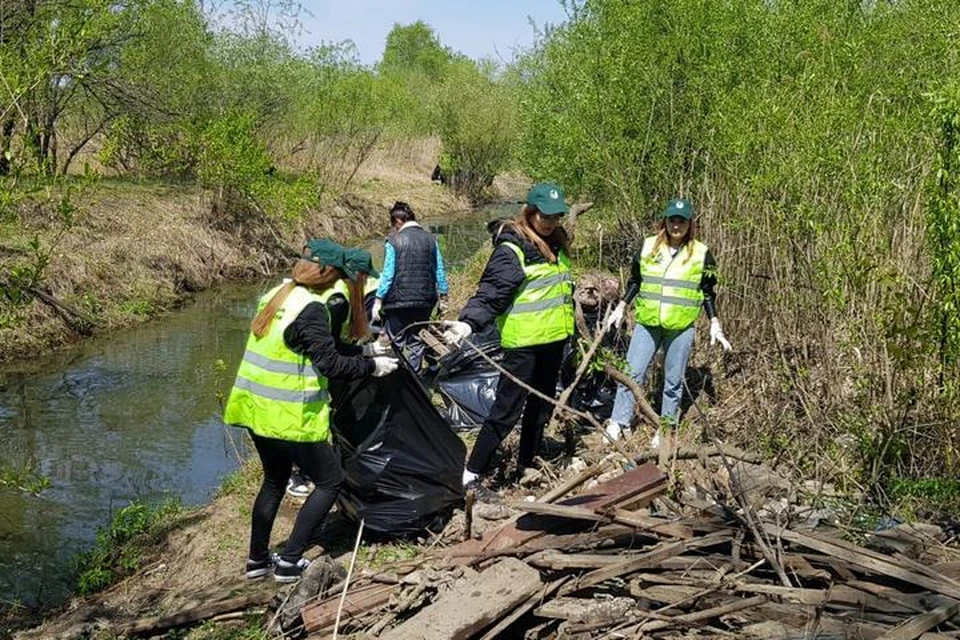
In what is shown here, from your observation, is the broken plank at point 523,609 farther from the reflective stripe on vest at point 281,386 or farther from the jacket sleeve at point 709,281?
the jacket sleeve at point 709,281

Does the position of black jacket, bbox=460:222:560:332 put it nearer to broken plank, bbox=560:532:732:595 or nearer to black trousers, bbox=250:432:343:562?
black trousers, bbox=250:432:343:562

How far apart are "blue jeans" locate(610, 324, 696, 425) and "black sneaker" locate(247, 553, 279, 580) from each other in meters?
2.64

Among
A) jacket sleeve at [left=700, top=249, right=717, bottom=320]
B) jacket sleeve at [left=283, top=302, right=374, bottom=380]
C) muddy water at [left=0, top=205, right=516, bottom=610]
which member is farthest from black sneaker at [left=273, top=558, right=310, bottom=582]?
jacket sleeve at [left=700, top=249, right=717, bottom=320]

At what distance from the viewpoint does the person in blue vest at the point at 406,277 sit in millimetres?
7598

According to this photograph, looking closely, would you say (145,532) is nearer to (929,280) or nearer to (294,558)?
(294,558)

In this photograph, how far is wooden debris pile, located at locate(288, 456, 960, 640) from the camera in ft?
11.2

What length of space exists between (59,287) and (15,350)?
176 cm

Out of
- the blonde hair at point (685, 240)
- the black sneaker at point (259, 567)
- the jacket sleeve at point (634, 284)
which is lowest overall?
the black sneaker at point (259, 567)

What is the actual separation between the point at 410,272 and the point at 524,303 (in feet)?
8.19

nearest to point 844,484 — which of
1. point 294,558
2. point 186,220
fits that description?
point 294,558

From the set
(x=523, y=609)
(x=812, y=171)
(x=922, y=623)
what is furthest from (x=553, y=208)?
(x=922, y=623)

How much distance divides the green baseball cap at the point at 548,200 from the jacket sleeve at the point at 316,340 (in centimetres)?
142

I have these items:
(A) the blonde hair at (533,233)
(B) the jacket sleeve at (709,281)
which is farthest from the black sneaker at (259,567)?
(B) the jacket sleeve at (709,281)

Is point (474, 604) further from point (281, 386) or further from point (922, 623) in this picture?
point (922, 623)
